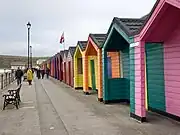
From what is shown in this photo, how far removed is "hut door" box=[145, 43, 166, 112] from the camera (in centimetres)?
1024

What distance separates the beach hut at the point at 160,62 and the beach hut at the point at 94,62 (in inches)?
152

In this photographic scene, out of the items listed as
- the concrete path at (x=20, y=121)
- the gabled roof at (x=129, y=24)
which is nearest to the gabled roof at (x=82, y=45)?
the concrete path at (x=20, y=121)

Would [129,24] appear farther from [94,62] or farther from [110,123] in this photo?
[94,62]

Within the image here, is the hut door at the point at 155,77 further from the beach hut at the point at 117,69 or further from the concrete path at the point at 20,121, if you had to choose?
the concrete path at the point at 20,121

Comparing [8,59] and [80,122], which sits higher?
[8,59]

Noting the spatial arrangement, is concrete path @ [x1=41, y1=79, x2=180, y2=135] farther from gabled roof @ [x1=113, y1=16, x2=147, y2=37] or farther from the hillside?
the hillside

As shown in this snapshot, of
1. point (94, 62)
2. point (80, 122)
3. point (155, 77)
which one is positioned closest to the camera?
point (80, 122)

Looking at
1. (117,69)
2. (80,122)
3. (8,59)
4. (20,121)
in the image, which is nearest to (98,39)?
(117,69)

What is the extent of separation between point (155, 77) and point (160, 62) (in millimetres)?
697

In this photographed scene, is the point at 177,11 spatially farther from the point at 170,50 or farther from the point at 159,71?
the point at 159,71

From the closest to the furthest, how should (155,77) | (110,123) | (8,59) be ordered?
(110,123), (155,77), (8,59)

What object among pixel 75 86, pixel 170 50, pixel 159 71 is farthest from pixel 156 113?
pixel 75 86

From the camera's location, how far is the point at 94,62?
1939 cm

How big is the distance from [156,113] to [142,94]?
195cm
